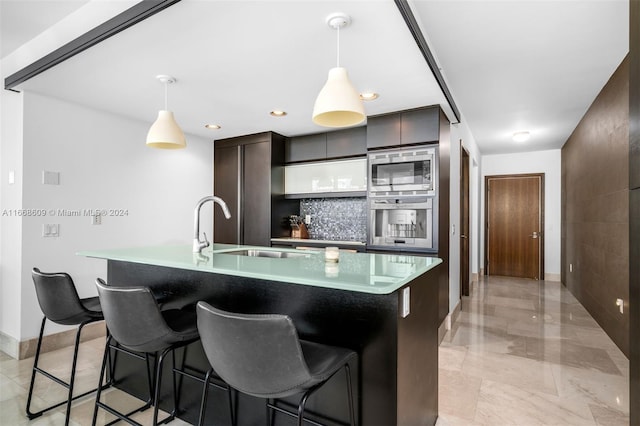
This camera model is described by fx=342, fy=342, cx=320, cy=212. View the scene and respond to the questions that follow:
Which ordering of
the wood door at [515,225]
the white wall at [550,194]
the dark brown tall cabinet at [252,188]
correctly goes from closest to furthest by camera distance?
1. the dark brown tall cabinet at [252,188]
2. the white wall at [550,194]
3. the wood door at [515,225]

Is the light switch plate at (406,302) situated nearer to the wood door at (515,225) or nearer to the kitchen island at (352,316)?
the kitchen island at (352,316)

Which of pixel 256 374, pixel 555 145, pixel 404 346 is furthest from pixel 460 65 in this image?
pixel 555 145

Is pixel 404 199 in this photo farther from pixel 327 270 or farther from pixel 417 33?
pixel 327 270

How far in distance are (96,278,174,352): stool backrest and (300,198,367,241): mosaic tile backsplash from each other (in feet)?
10.2

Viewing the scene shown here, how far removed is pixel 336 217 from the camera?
462cm

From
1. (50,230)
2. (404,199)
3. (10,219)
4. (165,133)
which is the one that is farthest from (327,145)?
(10,219)

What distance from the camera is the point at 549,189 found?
654cm

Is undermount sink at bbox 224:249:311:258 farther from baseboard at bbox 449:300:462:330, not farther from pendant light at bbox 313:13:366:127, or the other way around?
baseboard at bbox 449:300:462:330

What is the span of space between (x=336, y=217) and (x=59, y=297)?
320 cm

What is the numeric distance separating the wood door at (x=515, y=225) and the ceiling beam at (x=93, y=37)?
685 centimetres

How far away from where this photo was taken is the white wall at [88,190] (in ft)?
9.86

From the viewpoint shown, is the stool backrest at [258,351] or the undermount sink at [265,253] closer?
the stool backrest at [258,351]

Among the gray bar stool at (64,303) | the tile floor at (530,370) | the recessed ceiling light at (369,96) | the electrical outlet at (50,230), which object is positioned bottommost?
the tile floor at (530,370)

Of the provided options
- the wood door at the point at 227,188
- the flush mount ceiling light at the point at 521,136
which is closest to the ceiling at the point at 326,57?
the wood door at the point at 227,188
